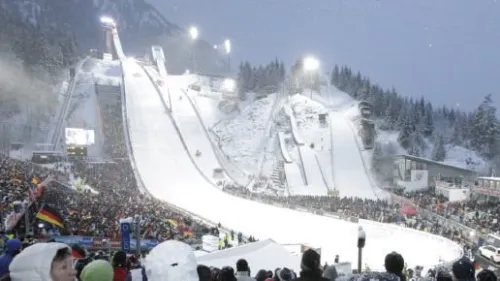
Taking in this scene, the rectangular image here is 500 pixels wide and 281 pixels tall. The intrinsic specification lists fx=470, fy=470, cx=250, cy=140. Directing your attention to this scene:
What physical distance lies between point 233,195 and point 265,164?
14.6m

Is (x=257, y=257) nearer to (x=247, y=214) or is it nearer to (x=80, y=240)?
(x=80, y=240)

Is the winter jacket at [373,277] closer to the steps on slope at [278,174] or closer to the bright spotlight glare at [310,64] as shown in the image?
the steps on slope at [278,174]

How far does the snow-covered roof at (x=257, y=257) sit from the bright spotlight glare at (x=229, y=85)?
56.2m

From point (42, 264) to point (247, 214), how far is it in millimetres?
29749

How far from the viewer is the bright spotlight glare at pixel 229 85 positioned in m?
71.6

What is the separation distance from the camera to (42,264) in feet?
8.23

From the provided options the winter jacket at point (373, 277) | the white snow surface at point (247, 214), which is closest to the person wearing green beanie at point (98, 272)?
the winter jacket at point (373, 277)

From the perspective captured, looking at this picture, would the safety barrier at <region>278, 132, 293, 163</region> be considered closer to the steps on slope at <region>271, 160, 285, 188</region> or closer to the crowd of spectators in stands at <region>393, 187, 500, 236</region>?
the steps on slope at <region>271, 160, 285, 188</region>

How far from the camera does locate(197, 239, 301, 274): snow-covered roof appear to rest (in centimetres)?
1499

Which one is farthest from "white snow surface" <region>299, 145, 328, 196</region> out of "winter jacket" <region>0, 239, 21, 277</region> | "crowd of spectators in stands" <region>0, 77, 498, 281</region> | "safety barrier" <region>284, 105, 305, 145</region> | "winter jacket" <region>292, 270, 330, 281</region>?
"winter jacket" <region>292, 270, 330, 281</region>

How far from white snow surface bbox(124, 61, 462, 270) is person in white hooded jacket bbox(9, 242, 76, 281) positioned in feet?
65.4

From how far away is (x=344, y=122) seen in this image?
58.7 metres

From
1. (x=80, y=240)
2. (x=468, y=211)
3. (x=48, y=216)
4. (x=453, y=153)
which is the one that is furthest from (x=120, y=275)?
(x=453, y=153)

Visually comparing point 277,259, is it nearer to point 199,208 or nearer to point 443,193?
point 199,208
